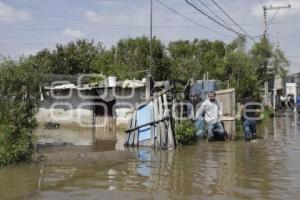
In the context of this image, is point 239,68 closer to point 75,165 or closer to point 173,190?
point 75,165

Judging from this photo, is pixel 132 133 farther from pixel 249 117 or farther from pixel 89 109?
pixel 89 109

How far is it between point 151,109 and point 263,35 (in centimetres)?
2490

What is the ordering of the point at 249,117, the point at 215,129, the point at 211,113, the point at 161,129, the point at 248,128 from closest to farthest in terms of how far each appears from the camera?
the point at 161,129
the point at 211,113
the point at 215,129
the point at 249,117
the point at 248,128

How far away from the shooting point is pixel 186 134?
51.3ft

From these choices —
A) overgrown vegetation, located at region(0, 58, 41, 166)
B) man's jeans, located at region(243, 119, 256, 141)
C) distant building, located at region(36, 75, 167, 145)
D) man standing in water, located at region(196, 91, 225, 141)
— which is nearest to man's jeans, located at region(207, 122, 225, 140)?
man standing in water, located at region(196, 91, 225, 141)

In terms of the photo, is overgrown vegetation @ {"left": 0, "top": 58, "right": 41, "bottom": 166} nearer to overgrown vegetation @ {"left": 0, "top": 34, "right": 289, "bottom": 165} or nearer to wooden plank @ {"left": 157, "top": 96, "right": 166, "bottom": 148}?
overgrown vegetation @ {"left": 0, "top": 34, "right": 289, "bottom": 165}

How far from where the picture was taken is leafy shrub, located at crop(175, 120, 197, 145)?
50.6 feet

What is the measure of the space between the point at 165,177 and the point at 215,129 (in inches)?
288

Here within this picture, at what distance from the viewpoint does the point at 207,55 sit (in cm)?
4600

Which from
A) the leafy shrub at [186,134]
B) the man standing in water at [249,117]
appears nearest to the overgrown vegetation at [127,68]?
the leafy shrub at [186,134]

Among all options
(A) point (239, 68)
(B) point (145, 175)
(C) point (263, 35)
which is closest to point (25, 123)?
(B) point (145, 175)

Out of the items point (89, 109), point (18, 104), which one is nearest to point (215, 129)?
point (18, 104)

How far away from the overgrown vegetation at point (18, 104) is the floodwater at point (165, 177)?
50cm

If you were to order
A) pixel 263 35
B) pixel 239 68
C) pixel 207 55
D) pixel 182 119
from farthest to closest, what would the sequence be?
pixel 207 55 < pixel 263 35 < pixel 239 68 < pixel 182 119
